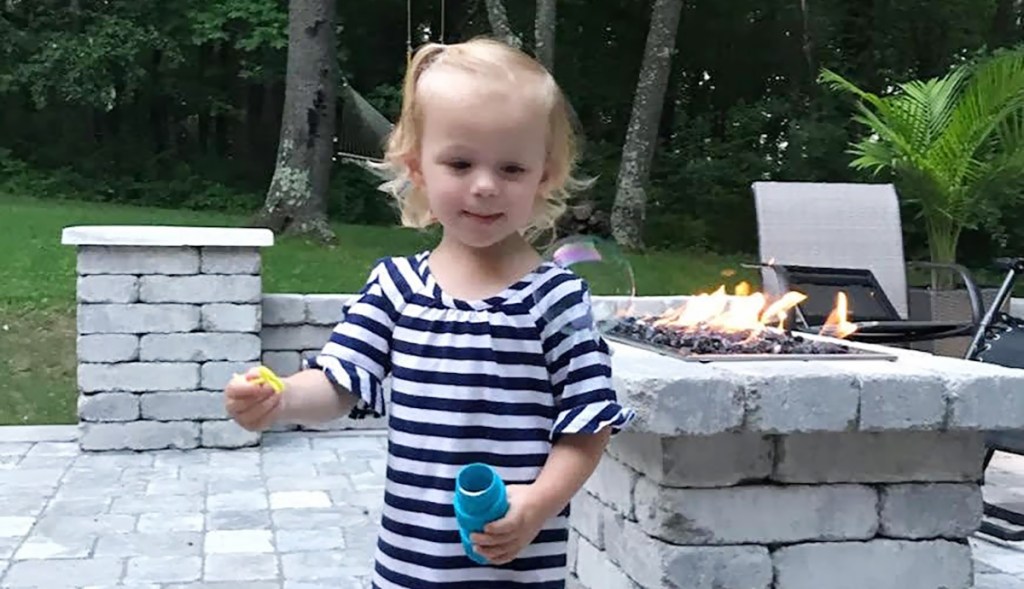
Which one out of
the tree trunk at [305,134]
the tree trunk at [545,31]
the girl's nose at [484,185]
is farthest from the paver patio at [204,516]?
the tree trunk at [545,31]

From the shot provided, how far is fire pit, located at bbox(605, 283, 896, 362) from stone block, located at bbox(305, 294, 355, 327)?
2360 mm

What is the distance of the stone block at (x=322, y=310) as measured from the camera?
5.45 metres

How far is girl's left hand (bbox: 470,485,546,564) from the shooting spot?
1.31m

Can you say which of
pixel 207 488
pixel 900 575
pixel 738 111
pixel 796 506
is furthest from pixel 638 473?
pixel 738 111

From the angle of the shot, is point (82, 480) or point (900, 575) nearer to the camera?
point (900, 575)

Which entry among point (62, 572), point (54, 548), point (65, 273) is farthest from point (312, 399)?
point (65, 273)

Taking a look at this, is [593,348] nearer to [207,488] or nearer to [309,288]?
[207,488]

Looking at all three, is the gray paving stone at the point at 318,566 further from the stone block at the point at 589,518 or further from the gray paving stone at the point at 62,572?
the stone block at the point at 589,518

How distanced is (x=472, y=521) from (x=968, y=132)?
5.06 metres

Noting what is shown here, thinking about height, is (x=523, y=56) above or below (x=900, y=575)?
above

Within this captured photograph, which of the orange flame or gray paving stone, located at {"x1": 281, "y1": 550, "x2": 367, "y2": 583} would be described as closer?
the orange flame

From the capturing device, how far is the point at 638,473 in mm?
2457

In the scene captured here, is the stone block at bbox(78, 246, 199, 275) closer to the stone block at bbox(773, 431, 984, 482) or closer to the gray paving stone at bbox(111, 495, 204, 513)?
the gray paving stone at bbox(111, 495, 204, 513)

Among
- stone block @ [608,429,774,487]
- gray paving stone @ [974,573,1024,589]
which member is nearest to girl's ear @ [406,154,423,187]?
stone block @ [608,429,774,487]
